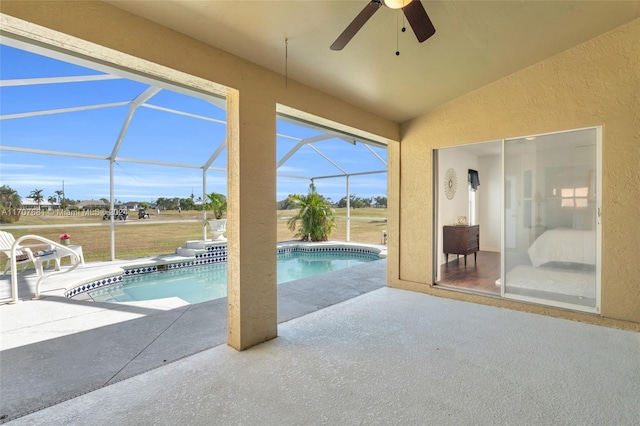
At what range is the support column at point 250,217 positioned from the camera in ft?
9.18

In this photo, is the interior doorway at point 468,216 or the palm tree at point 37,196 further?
the palm tree at point 37,196

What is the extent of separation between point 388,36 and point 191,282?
5.78 m

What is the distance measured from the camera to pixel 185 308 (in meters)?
3.96

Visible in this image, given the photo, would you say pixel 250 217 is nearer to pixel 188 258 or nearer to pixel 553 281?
pixel 553 281

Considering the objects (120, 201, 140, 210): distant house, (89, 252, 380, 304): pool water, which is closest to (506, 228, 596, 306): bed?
(89, 252, 380, 304): pool water

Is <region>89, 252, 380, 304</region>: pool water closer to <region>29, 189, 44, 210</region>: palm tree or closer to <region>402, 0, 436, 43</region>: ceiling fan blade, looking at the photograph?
<region>29, 189, 44, 210</region>: palm tree

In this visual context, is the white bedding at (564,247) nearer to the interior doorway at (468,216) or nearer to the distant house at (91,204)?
the interior doorway at (468,216)

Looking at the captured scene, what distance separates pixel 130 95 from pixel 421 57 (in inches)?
217

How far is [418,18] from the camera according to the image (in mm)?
1963

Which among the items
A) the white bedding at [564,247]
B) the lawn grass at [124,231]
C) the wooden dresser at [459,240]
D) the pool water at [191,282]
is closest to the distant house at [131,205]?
the lawn grass at [124,231]

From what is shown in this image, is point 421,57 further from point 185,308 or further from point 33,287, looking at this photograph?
point 33,287

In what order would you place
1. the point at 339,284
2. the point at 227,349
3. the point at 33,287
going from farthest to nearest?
the point at 339,284
the point at 33,287
the point at 227,349

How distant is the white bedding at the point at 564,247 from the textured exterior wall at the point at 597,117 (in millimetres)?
150

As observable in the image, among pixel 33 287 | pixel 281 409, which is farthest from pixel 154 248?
pixel 281 409
